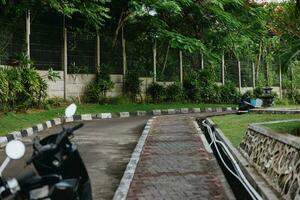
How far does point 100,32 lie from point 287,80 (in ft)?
A: 50.2

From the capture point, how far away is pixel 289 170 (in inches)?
245

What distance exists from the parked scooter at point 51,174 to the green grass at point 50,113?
8.93 m

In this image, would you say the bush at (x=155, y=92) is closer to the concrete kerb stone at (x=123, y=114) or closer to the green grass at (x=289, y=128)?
the concrete kerb stone at (x=123, y=114)

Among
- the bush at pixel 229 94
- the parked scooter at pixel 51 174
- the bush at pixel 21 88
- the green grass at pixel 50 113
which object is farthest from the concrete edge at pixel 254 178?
the bush at pixel 229 94

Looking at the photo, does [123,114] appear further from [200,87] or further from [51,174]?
[51,174]

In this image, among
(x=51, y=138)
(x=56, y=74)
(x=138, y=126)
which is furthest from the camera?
(x=56, y=74)

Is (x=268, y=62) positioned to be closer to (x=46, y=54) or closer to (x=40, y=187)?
(x=46, y=54)

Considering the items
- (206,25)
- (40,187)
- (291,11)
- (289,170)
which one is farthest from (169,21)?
(40,187)

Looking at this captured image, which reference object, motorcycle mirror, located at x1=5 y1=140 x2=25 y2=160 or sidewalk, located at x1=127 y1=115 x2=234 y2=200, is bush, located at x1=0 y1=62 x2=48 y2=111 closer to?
sidewalk, located at x1=127 y1=115 x2=234 y2=200

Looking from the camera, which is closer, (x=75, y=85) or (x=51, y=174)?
(x=51, y=174)

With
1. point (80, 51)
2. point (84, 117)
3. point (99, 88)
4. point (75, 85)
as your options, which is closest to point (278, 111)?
point (84, 117)

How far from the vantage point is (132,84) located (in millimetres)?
24859

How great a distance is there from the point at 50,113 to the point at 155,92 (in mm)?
8986

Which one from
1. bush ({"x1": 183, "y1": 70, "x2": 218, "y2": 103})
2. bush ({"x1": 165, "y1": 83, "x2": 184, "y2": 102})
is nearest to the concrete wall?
bush ({"x1": 165, "y1": 83, "x2": 184, "y2": 102})
